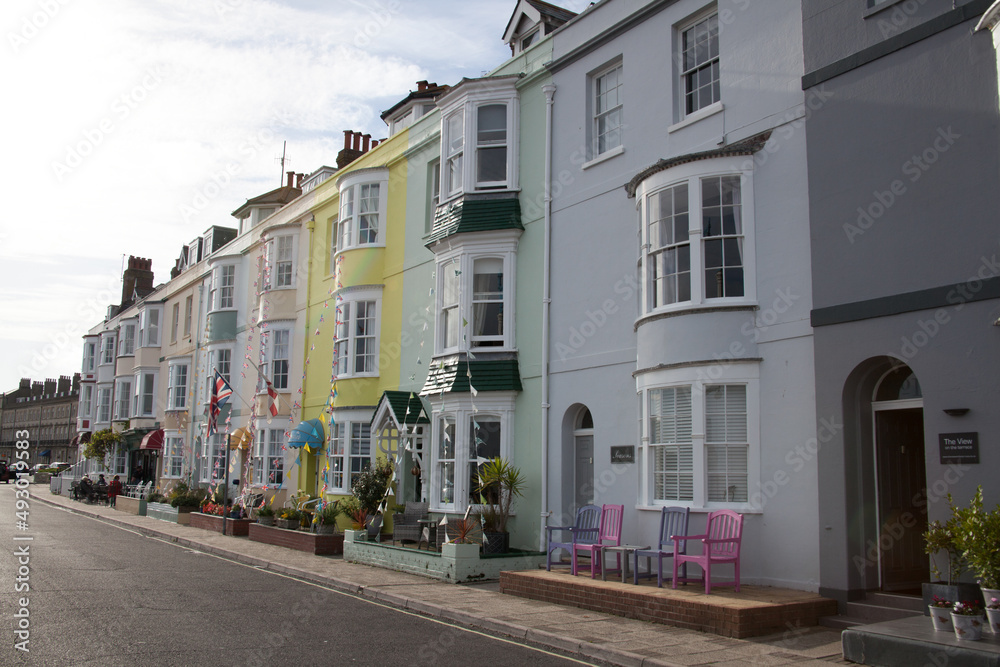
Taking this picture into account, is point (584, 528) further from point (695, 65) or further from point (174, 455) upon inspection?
point (174, 455)

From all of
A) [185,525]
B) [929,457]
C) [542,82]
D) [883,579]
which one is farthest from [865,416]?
[185,525]

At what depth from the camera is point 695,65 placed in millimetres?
14227

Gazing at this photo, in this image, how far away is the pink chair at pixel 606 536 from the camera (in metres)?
12.8

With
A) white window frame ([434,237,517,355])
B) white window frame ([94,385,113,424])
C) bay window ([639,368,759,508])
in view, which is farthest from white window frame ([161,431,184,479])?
bay window ([639,368,759,508])

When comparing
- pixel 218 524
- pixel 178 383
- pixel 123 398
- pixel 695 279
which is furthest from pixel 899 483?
pixel 123 398

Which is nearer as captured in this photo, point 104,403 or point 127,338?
point 127,338

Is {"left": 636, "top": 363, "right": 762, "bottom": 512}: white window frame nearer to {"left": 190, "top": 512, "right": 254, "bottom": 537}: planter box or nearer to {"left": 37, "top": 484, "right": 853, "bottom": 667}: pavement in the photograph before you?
{"left": 37, "top": 484, "right": 853, "bottom": 667}: pavement

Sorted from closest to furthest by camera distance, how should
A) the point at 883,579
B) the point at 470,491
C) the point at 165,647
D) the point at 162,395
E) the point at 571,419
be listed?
the point at 165,647 → the point at 883,579 → the point at 571,419 → the point at 470,491 → the point at 162,395

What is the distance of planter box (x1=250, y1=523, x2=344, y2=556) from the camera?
19.5 metres

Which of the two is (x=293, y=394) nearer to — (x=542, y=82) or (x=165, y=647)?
(x=542, y=82)

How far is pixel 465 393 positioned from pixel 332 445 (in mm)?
6938

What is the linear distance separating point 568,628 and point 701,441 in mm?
3589

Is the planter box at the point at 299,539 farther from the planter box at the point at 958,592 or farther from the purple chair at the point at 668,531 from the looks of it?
the planter box at the point at 958,592

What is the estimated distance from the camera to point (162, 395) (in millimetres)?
42094
